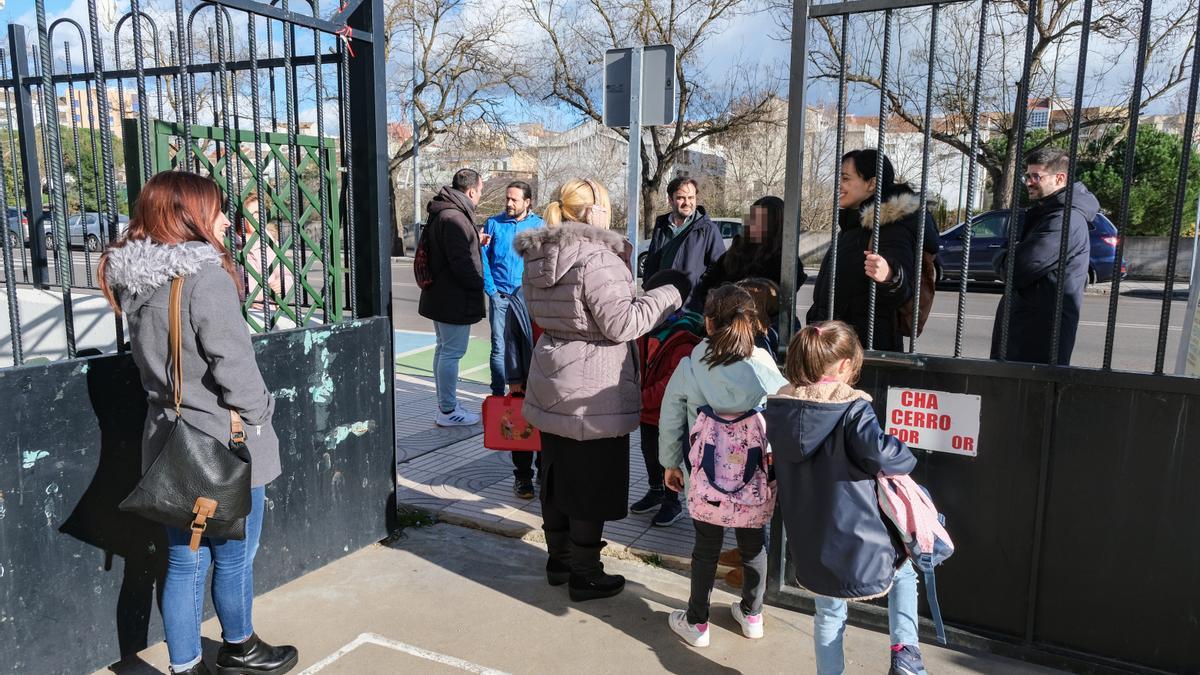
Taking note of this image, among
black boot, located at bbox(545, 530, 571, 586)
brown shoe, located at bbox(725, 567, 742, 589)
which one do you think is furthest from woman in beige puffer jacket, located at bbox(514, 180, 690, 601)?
brown shoe, located at bbox(725, 567, 742, 589)

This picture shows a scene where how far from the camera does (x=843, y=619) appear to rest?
272 cm

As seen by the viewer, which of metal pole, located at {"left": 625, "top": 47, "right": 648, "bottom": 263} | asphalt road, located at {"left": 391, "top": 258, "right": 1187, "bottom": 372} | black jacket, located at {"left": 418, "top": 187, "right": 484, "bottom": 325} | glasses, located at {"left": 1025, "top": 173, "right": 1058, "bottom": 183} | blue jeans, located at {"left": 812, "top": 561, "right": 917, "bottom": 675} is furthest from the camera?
asphalt road, located at {"left": 391, "top": 258, "right": 1187, "bottom": 372}

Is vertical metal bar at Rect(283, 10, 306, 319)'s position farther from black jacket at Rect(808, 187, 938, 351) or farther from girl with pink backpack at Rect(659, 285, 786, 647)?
black jacket at Rect(808, 187, 938, 351)

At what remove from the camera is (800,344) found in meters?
2.61

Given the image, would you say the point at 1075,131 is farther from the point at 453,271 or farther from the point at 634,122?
the point at 453,271

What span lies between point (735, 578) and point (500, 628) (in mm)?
1068

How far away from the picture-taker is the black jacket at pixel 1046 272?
3.48 m

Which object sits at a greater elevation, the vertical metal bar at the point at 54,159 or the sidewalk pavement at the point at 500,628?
the vertical metal bar at the point at 54,159

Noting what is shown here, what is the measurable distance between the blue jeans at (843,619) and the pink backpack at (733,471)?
403 millimetres

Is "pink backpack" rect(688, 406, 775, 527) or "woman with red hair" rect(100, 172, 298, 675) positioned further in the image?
"pink backpack" rect(688, 406, 775, 527)

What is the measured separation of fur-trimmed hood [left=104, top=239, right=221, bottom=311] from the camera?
96.5 inches

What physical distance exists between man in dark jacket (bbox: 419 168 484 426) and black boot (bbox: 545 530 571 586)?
2599 mm

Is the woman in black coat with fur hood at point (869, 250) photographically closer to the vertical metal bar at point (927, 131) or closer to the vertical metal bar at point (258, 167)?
the vertical metal bar at point (927, 131)

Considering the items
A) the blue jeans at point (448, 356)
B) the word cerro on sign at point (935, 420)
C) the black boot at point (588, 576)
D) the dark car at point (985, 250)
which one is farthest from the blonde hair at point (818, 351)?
the dark car at point (985, 250)
